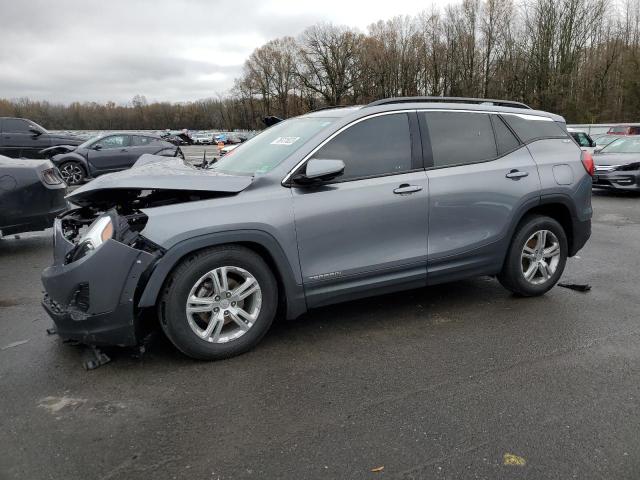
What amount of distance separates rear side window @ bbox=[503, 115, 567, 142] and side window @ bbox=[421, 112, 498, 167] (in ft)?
1.02

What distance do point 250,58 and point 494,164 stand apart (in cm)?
8619

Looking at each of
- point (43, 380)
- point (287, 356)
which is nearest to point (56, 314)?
point (43, 380)

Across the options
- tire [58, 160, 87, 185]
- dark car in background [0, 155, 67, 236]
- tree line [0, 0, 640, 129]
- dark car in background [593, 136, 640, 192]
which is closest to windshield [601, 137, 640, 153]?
dark car in background [593, 136, 640, 192]

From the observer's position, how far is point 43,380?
3.28 m

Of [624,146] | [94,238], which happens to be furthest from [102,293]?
[624,146]

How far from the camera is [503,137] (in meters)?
4.63

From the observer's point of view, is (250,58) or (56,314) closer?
(56,314)

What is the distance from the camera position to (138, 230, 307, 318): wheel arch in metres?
3.23

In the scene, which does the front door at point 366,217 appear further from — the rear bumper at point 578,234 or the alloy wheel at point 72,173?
the alloy wheel at point 72,173

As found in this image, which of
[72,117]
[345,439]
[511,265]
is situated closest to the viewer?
[345,439]

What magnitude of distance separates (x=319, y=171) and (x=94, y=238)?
1532 mm

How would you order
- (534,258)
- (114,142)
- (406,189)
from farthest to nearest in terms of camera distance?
(114,142), (534,258), (406,189)

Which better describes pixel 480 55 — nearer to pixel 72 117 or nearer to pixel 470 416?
pixel 470 416

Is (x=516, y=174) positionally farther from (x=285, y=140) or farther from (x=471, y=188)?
(x=285, y=140)
